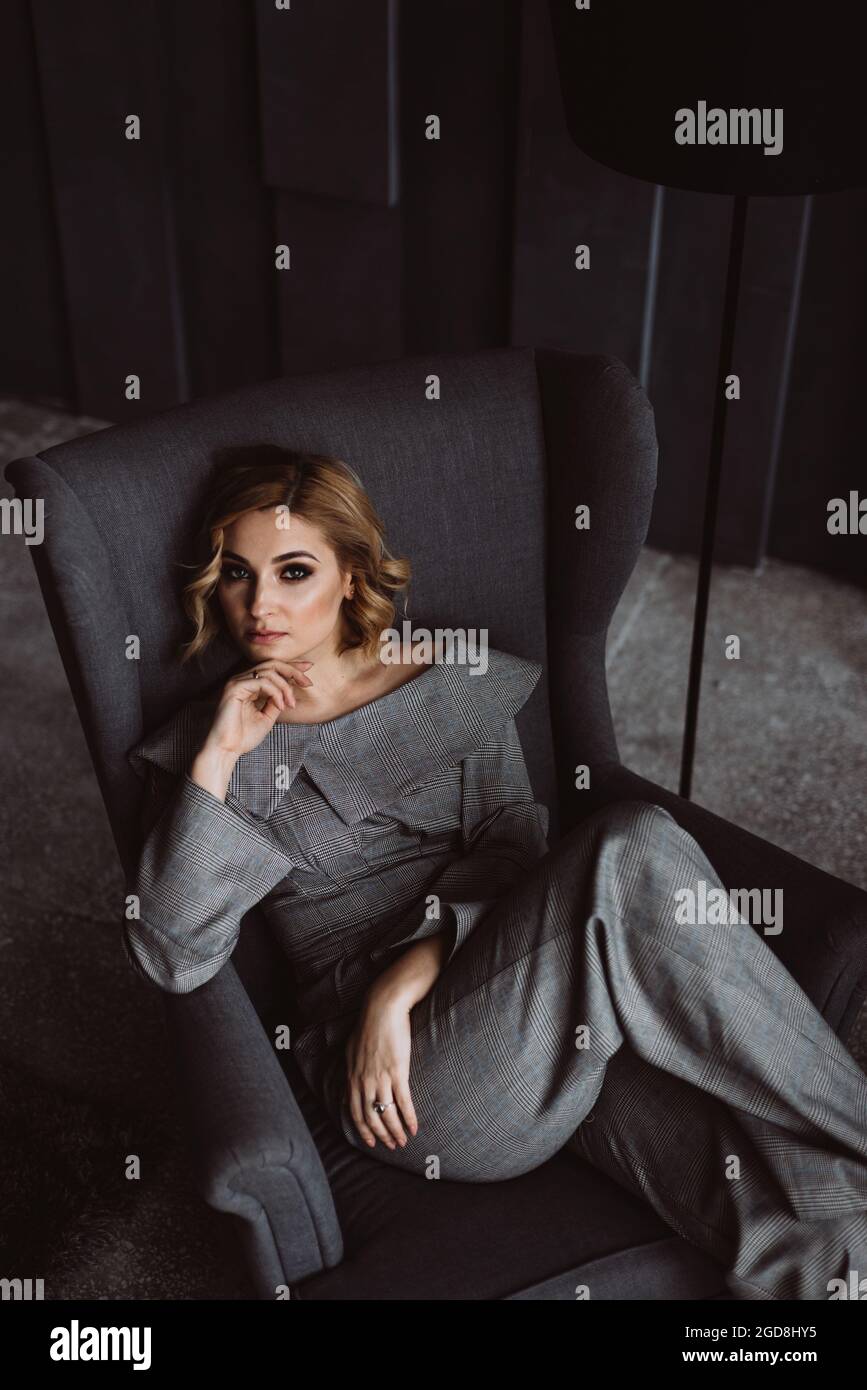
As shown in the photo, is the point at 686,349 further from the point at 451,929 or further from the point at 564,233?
the point at 451,929

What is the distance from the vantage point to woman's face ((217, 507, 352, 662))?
1.78 metres

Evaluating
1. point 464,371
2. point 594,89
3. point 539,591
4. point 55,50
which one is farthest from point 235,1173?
point 55,50

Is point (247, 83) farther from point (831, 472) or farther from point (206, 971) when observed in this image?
point (206, 971)

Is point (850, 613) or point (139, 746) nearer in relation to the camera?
point (139, 746)

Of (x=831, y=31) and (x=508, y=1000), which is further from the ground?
(x=831, y=31)

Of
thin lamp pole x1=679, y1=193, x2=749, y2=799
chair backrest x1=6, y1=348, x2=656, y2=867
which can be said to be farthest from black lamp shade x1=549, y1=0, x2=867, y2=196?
chair backrest x1=6, y1=348, x2=656, y2=867

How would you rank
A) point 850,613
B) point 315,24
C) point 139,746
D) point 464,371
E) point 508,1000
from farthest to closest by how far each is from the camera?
point 850,613
point 315,24
point 464,371
point 139,746
point 508,1000

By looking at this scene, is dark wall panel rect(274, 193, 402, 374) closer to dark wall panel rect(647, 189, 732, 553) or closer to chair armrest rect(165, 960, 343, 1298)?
dark wall panel rect(647, 189, 732, 553)

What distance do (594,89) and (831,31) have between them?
32 centimetres

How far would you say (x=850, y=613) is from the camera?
338 centimetres

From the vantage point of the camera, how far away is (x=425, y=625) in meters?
2.01

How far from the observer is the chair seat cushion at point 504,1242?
5.07 ft

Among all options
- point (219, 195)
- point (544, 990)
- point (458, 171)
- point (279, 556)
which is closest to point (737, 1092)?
point (544, 990)

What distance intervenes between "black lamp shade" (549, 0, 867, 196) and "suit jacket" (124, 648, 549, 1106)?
2.25 ft
